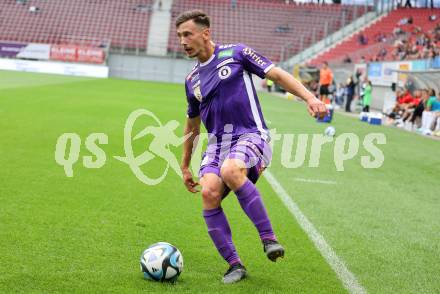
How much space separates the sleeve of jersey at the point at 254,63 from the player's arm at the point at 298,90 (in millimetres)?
55

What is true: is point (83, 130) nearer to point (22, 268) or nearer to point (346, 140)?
point (346, 140)

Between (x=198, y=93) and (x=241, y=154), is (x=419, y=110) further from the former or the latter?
(x=241, y=154)

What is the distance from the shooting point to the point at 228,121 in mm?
5113

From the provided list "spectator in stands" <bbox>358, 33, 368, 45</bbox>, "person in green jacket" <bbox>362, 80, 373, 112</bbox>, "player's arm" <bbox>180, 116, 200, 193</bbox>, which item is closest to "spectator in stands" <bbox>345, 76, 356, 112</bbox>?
"person in green jacket" <bbox>362, 80, 373, 112</bbox>

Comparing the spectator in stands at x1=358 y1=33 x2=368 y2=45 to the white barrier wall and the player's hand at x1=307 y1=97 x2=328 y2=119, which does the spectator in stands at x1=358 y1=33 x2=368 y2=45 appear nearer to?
the white barrier wall

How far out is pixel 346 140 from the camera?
1827 cm

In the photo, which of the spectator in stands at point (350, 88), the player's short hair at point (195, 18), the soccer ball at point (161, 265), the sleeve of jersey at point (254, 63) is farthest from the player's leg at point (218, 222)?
the spectator in stands at point (350, 88)

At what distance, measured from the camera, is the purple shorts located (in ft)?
16.3

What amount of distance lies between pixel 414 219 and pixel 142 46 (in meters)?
51.5

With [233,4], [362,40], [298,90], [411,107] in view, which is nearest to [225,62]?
[298,90]

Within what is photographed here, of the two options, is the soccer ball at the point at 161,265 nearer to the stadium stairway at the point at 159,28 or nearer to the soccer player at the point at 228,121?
the soccer player at the point at 228,121

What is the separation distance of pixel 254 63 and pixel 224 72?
0.24 meters

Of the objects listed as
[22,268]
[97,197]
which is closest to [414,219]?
[97,197]

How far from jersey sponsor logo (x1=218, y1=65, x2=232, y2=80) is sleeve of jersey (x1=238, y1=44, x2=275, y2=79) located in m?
0.14
